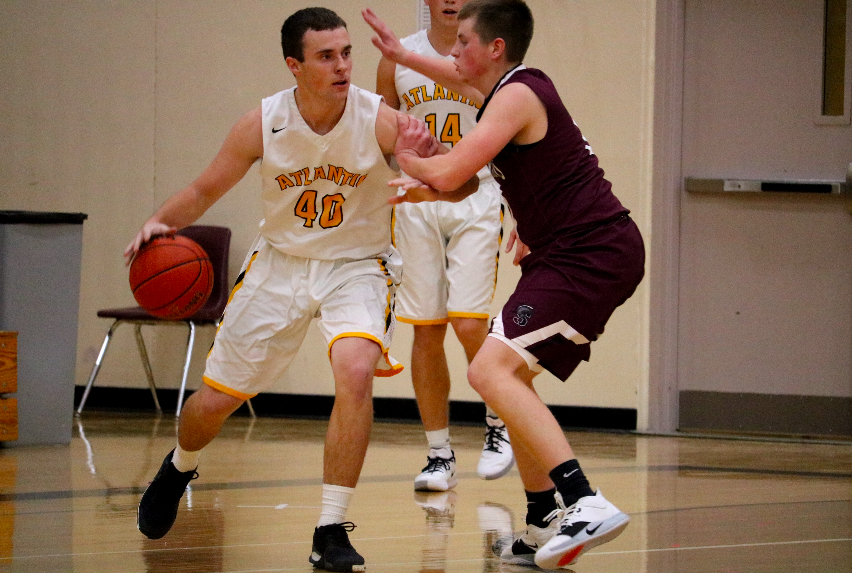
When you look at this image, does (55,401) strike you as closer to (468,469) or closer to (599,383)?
(468,469)

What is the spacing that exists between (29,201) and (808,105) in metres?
5.42

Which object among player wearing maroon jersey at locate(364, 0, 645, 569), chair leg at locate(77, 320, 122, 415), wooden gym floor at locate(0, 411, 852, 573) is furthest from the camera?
chair leg at locate(77, 320, 122, 415)

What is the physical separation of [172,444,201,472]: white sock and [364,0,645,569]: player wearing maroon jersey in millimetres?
974

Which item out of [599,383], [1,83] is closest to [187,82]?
[1,83]

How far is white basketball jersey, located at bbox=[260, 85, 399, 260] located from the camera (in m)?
3.14

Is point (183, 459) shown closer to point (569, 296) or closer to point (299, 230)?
point (299, 230)

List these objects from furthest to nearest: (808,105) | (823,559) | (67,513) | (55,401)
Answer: (808,105)
(55,401)
(67,513)
(823,559)

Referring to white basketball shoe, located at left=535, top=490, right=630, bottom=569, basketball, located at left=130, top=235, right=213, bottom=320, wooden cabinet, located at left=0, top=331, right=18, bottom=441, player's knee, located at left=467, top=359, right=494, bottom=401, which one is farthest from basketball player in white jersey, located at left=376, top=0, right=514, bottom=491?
wooden cabinet, located at left=0, top=331, right=18, bottom=441

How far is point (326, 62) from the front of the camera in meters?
3.12

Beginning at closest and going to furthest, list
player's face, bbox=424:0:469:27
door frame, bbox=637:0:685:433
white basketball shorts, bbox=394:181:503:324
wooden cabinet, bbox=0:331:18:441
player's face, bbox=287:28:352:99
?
player's face, bbox=287:28:352:99, player's face, bbox=424:0:469:27, white basketball shorts, bbox=394:181:503:324, wooden cabinet, bbox=0:331:18:441, door frame, bbox=637:0:685:433

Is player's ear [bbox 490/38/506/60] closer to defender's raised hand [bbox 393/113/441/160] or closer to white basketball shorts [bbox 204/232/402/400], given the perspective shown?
defender's raised hand [bbox 393/113/441/160]

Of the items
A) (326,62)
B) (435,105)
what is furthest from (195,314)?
(326,62)

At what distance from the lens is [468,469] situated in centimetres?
475

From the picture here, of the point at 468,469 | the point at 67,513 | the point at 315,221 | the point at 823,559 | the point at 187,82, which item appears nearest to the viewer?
the point at 823,559
